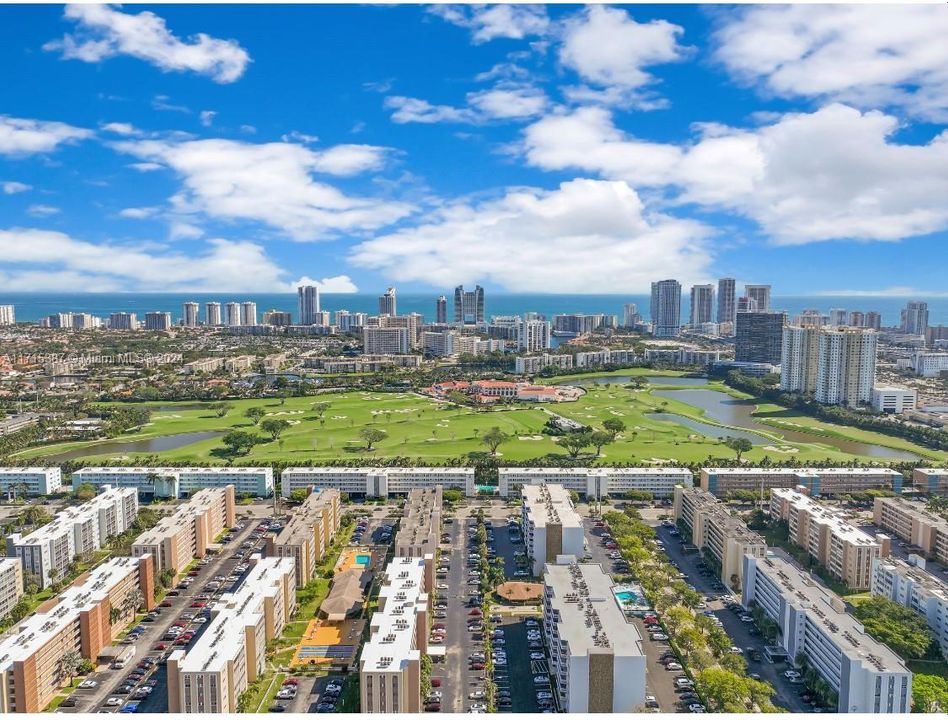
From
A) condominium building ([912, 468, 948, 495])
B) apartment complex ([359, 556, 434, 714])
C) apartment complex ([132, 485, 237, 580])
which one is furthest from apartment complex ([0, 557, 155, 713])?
condominium building ([912, 468, 948, 495])

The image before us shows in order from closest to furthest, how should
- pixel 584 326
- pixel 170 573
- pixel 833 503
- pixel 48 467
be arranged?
pixel 170 573 < pixel 833 503 < pixel 48 467 < pixel 584 326

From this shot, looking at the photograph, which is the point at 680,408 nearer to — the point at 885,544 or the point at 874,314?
the point at 885,544

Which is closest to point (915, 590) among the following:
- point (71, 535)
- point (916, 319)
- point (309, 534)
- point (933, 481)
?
point (933, 481)

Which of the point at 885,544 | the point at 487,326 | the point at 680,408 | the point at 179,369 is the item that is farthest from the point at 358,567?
the point at 487,326

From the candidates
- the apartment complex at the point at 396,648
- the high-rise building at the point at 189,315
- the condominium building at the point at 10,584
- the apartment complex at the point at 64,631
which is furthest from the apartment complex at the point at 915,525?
the high-rise building at the point at 189,315

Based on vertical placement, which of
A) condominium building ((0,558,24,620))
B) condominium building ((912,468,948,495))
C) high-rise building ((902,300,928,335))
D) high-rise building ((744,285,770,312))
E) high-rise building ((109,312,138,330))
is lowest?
condominium building ((0,558,24,620))

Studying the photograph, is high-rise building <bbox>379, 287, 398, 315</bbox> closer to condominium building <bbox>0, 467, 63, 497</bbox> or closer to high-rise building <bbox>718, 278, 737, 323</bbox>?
high-rise building <bbox>718, 278, 737, 323</bbox>
